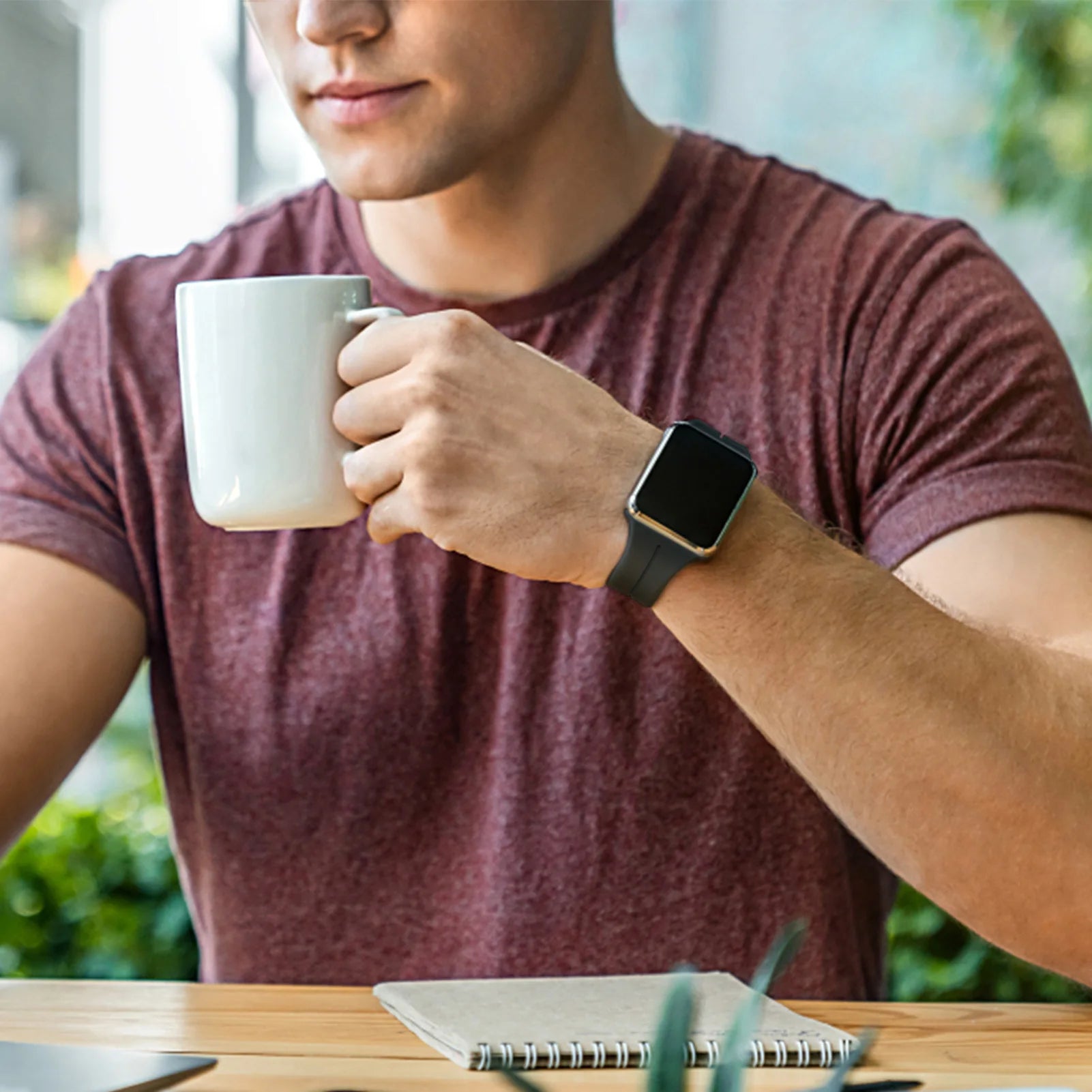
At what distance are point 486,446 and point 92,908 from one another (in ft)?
6.22

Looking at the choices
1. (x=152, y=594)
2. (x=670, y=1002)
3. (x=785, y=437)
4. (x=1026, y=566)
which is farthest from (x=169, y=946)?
(x=670, y=1002)

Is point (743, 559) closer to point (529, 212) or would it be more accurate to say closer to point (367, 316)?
point (367, 316)

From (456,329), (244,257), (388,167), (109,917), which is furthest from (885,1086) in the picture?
(109,917)

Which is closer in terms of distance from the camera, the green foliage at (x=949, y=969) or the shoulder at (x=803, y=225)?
the shoulder at (x=803, y=225)

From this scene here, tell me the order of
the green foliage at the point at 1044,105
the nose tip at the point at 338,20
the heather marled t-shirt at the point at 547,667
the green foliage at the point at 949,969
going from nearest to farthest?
the nose tip at the point at 338,20, the heather marled t-shirt at the point at 547,667, the green foliage at the point at 949,969, the green foliage at the point at 1044,105

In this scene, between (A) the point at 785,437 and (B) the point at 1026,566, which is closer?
(B) the point at 1026,566

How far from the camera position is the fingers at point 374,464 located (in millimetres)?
887

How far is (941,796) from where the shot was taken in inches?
36.7

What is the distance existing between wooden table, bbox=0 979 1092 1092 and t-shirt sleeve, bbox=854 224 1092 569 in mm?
342

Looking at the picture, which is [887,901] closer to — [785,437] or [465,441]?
[785,437]

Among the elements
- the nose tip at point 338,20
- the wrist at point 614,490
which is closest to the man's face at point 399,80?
the nose tip at point 338,20

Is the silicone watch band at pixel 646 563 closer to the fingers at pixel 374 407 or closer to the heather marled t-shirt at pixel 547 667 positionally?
the fingers at pixel 374 407

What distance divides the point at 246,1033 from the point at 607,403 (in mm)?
397

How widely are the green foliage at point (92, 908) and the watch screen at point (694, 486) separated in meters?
1.84
